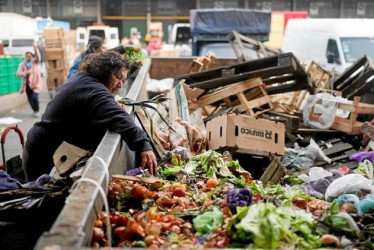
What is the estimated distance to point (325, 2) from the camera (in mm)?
42906

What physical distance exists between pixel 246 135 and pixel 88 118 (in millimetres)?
2753

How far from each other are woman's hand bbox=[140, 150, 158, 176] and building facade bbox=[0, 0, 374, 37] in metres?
38.6

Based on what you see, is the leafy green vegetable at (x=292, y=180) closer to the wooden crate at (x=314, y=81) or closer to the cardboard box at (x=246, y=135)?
the cardboard box at (x=246, y=135)

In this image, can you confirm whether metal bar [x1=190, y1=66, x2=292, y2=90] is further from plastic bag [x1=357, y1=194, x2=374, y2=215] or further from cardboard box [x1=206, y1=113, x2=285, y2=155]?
plastic bag [x1=357, y1=194, x2=374, y2=215]

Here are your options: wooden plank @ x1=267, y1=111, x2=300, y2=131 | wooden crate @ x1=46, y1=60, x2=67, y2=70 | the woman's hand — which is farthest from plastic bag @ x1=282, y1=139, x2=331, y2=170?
wooden crate @ x1=46, y1=60, x2=67, y2=70

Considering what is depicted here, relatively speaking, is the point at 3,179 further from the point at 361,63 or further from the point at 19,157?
the point at 361,63

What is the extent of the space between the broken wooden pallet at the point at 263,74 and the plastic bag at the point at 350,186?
3.71m

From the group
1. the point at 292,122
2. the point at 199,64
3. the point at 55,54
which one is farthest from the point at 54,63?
the point at 292,122

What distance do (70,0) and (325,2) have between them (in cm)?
2141

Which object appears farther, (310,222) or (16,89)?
(16,89)

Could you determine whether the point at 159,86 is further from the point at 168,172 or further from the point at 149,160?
the point at 149,160

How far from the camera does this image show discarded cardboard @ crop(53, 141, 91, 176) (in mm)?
4852

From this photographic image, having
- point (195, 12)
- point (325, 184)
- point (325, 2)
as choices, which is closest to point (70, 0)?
point (325, 2)

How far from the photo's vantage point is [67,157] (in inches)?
191
